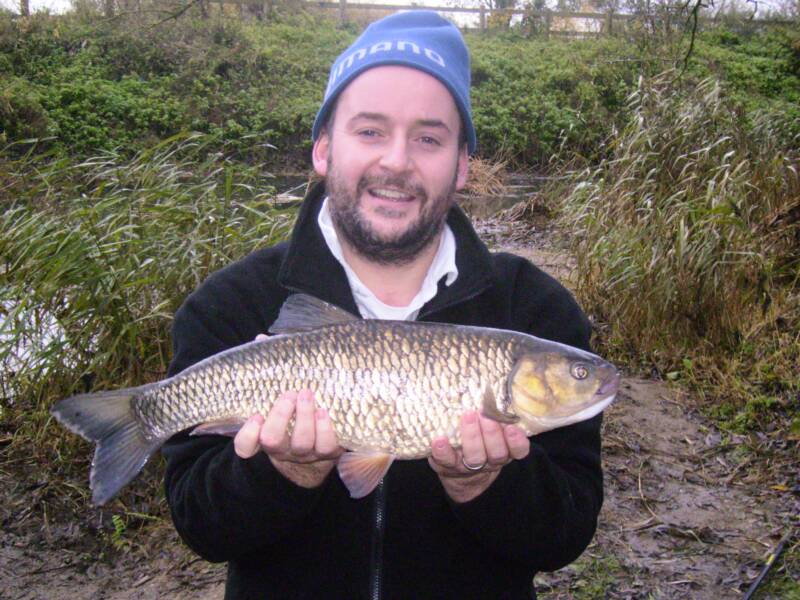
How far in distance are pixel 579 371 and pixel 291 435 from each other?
2.20ft

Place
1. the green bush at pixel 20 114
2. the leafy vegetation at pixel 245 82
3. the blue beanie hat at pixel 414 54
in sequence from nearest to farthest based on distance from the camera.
→ the blue beanie hat at pixel 414 54 < the green bush at pixel 20 114 < the leafy vegetation at pixel 245 82

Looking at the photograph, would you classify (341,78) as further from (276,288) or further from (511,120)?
(511,120)

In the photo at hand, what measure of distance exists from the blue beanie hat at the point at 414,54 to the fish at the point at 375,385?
1.98ft

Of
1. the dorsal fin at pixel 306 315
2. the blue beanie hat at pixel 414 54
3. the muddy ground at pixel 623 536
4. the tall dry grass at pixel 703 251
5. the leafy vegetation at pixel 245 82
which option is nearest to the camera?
the dorsal fin at pixel 306 315

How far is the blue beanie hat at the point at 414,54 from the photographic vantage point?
6.19ft

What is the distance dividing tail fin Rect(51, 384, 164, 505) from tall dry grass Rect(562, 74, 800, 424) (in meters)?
3.27

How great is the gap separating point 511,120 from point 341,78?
49.8ft

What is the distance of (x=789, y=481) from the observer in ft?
11.2

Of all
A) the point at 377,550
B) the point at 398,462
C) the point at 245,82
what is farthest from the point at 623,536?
the point at 245,82

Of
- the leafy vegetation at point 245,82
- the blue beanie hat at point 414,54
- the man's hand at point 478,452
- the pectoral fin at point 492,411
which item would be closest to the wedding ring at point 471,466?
the man's hand at point 478,452

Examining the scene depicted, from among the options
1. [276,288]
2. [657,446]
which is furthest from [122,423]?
[657,446]

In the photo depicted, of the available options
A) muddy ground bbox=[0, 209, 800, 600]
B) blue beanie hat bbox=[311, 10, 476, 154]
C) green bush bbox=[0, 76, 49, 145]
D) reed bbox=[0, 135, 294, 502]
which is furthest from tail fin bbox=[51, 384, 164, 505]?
green bush bbox=[0, 76, 49, 145]

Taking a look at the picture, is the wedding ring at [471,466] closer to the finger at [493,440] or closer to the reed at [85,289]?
the finger at [493,440]

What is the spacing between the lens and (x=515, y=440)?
164cm
